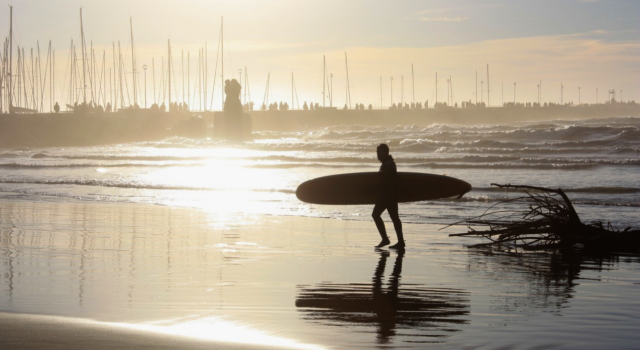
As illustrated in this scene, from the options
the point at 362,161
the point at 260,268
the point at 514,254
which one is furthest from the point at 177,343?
the point at 362,161

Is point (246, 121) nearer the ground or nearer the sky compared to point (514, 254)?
nearer the sky

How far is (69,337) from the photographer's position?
496cm

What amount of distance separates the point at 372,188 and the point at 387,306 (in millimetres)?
5694

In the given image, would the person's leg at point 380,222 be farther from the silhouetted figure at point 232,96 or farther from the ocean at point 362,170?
the silhouetted figure at point 232,96

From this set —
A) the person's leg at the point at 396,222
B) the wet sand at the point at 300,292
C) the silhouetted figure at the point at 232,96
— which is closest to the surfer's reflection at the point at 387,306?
the wet sand at the point at 300,292

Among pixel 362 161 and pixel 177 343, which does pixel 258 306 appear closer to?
pixel 177 343


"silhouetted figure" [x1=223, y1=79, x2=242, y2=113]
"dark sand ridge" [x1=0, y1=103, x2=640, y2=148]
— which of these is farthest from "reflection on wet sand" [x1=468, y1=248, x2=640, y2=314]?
"dark sand ridge" [x1=0, y1=103, x2=640, y2=148]

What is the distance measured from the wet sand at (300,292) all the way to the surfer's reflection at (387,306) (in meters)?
0.02

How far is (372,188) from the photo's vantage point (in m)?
11.9

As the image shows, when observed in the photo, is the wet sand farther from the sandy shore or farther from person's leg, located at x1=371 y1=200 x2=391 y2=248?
person's leg, located at x1=371 y1=200 x2=391 y2=248

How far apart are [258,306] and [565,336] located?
253 centimetres

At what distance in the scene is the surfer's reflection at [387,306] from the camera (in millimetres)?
5602

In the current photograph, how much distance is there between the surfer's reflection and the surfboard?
425 centimetres

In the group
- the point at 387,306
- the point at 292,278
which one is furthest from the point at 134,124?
Result: the point at 387,306
